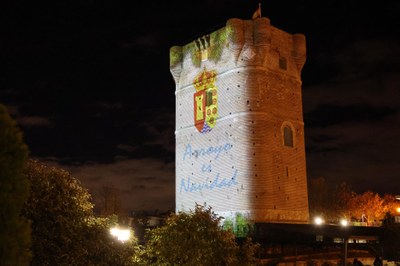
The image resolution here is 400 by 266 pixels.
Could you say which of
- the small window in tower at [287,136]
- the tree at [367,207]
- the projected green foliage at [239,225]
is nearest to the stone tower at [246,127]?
the small window in tower at [287,136]

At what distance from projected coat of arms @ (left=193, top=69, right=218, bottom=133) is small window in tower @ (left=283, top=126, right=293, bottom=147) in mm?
5276

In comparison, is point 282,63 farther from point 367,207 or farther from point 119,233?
point 367,207

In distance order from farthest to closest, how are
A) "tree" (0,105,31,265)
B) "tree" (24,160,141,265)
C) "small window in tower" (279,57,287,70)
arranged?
1. "small window in tower" (279,57,287,70)
2. "tree" (24,160,141,265)
3. "tree" (0,105,31,265)

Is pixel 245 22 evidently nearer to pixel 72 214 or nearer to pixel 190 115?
pixel 190 115

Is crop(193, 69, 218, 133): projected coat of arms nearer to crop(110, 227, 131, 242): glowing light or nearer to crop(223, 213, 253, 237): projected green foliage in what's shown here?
crop(223, 213, 253, 237): projected green foliage

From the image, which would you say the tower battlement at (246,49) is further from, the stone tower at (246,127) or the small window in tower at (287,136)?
the small window in tower at (287,136)

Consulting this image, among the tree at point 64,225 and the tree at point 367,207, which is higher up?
the tree at point 367,207

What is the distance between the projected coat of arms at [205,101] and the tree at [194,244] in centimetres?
1924

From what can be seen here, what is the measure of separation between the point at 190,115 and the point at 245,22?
8594 millimetres

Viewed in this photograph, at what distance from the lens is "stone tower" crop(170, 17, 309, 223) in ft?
120

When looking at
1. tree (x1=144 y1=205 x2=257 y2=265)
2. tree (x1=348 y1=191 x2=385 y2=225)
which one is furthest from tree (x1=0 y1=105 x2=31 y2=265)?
tree (x1=348 y1=191 x2=385 y2=225)

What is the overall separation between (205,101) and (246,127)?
203 inches

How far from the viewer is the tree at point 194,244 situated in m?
19.7

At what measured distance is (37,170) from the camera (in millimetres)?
14352
